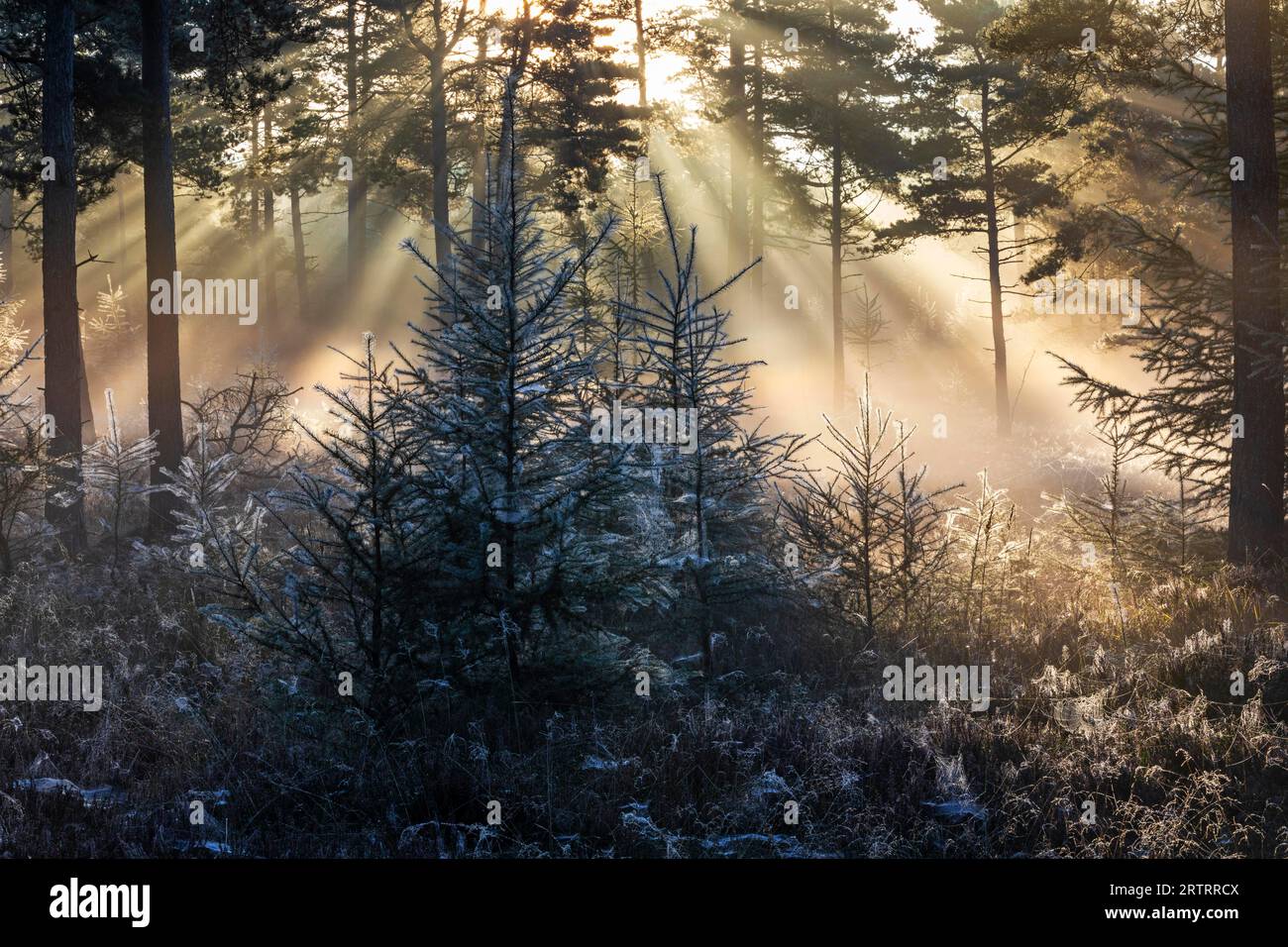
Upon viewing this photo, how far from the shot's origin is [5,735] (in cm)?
596

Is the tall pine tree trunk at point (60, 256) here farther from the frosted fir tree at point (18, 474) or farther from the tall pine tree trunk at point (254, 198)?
the tall pine tree trunk at point (254, 198)

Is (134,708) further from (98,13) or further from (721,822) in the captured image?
(98,13)

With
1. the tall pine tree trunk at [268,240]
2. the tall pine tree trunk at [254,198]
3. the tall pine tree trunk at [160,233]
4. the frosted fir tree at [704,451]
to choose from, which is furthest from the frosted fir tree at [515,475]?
the tall pine tree trunk at [254,198]

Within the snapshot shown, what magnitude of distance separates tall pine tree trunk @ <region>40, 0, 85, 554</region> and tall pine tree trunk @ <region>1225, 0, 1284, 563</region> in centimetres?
1324

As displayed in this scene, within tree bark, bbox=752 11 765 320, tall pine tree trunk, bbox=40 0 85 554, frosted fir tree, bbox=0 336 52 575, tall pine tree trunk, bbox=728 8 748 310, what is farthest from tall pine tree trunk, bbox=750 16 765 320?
frosted fir tree, bbox=0 336 52 575

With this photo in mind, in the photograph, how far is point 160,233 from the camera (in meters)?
12.7

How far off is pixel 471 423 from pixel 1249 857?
4659 millimetres

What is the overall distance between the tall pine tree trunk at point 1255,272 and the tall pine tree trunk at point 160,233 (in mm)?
12526

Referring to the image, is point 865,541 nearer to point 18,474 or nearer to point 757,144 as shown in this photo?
point 18,474

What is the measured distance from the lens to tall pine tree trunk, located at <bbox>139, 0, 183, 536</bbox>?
12.7 m

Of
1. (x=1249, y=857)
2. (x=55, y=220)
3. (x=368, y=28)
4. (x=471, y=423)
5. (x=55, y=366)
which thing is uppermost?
(x=368, y=28)

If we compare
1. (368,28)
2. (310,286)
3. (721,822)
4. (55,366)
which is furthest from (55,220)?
(310,286)

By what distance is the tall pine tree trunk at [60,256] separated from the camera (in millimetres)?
11992
